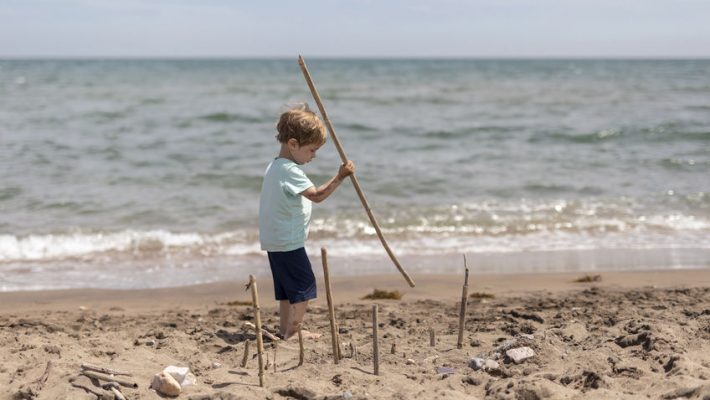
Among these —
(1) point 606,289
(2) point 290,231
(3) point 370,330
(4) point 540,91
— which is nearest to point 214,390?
(2) point 290,231

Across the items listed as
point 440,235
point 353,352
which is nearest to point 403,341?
point 353,352

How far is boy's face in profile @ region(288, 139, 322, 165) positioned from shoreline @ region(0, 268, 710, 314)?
1.68m

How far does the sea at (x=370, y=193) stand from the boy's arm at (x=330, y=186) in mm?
708

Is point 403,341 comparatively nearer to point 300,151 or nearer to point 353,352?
point 353,352

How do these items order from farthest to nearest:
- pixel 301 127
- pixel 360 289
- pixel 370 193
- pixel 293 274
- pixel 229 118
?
pixel 229 118 < pixel 370 193 < pixel 360 289 < pixel 293 274 < pixel 301 127

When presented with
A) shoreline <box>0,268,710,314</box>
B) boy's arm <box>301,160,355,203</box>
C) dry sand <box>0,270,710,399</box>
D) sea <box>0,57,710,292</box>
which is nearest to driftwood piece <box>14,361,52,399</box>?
dry sand <box>0,270,710,399</box>

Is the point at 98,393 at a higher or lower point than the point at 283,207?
lower

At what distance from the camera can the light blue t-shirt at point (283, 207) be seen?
168 inches

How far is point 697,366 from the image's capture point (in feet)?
12.1

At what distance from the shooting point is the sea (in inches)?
291

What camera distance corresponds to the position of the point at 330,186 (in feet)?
13.7

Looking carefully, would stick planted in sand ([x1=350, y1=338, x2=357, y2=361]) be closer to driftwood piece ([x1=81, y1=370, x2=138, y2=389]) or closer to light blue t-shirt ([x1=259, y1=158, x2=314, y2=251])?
light blue t-shirt ([x1=259, y1=158, x2=314, y2=251])

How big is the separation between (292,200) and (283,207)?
0.06 metres

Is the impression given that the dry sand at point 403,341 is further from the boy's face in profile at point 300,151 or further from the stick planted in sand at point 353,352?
the boy's face in profile at point 300,151
